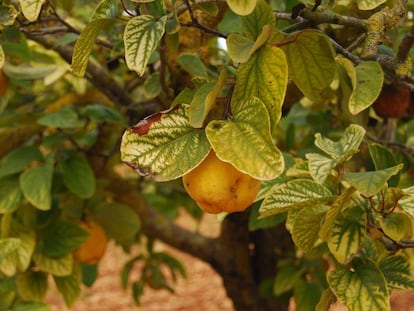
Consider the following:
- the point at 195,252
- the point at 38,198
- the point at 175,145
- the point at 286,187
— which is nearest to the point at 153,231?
the point at 195,252

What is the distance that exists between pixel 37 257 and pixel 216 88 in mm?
795

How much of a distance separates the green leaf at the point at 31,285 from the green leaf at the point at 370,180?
88 centimetres

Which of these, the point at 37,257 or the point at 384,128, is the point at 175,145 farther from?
the point at 384,128

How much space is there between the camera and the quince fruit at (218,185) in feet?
2.40

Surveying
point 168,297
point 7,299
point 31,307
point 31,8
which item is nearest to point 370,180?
point 31,8

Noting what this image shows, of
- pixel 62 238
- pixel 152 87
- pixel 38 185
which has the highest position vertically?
pixel 152 87

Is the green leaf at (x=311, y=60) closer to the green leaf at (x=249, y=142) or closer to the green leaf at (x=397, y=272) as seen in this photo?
the green leaf at (x=249, y=142)

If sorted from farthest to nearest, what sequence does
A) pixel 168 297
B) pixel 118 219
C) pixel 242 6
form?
1. pixel 168 297
2. pixel 118 219
3. pixel 242 6

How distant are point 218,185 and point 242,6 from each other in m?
0.18

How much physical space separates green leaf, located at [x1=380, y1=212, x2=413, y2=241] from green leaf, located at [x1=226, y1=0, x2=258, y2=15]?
37 cm

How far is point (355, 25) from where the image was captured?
90 cm

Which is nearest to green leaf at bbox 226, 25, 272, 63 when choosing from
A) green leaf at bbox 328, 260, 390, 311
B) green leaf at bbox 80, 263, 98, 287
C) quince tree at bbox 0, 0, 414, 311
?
quince tree at bbox 0, 0, 414, 311

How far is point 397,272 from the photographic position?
936 millimetres

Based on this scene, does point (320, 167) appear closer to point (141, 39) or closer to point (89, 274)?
point (141, 39)
